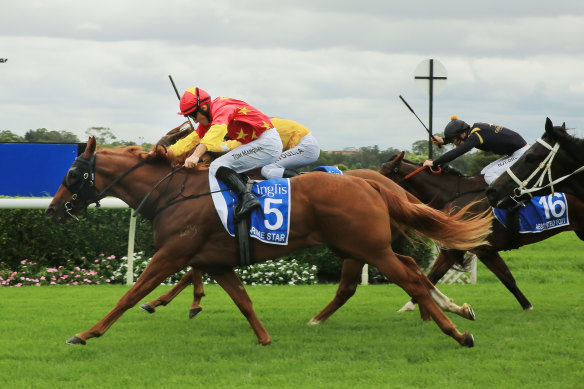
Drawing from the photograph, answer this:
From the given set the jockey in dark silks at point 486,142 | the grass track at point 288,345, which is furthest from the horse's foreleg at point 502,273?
the jockey in dark silks at point 486,142

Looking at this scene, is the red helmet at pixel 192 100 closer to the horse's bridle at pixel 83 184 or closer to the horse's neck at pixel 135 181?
the horse's neck at pixel 135 181

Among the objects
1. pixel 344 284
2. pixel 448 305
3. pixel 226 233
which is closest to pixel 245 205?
pixel 226 233

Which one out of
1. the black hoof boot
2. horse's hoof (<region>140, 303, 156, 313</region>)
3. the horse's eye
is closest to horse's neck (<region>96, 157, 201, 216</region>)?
the horse's eye

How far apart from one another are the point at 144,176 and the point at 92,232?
4.08 m

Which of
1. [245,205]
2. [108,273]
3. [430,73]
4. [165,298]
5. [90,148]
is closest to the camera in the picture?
[245,205]

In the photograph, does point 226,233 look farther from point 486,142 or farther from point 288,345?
point 486,142

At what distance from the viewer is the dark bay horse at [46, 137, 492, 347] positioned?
569 cm

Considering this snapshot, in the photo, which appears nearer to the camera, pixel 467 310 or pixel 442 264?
pixel 467 310

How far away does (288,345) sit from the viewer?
5918 mm

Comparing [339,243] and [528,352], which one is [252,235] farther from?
[528,352]

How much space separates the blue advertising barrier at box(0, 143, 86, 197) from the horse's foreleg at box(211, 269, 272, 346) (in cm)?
957

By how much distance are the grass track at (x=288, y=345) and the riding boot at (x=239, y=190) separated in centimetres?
104

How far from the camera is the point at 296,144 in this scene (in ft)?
24.0

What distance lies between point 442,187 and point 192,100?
3.06 m
